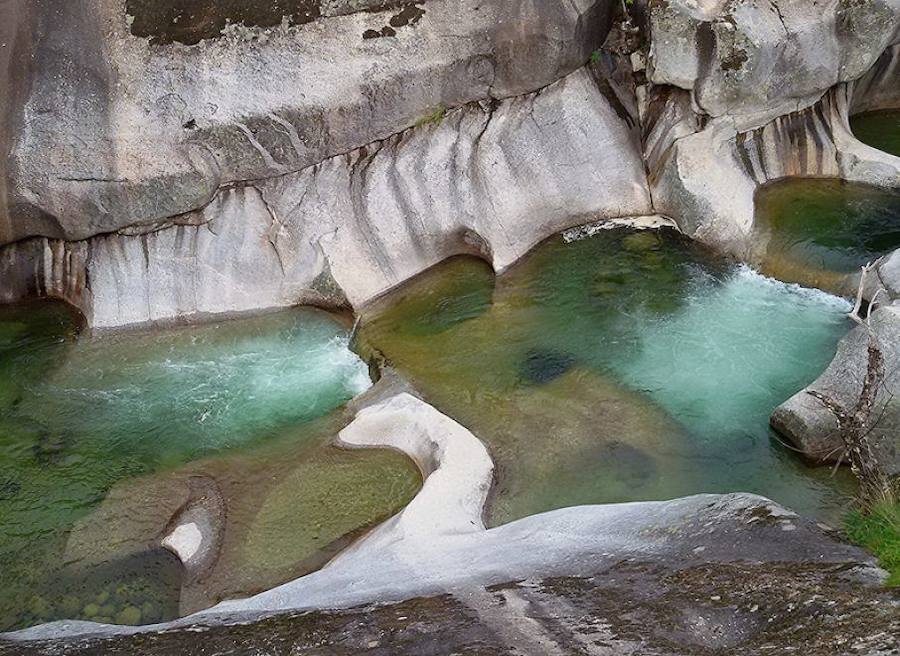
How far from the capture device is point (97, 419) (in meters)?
11.2

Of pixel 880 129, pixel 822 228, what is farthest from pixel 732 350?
pixel 880 129

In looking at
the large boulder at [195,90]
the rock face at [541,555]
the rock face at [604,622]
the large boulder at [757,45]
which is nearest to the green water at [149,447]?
the rock face at [541,555]

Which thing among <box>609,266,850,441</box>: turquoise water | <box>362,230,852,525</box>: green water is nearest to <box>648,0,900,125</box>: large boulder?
<box>362,230,852,525</box>: green water

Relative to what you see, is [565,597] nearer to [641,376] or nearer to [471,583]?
[471,583]

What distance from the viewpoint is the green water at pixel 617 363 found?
9555 millimetres

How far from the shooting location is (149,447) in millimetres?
10812

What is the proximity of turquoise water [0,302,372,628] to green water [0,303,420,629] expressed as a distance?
0.02 metres

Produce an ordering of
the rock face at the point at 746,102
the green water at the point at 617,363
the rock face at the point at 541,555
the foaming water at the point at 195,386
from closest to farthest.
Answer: the rock face at the point at 541,555 → the green water at the point at 617,363 → the foaming water at the point at 195,386 → the rock face at the point at 746,102

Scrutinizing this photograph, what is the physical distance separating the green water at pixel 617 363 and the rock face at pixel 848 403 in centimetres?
29

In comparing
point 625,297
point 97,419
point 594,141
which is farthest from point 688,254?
point 97,419

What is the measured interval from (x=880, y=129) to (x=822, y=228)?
459 centimetres

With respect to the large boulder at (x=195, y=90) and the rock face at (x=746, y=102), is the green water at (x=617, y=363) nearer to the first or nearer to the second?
the rock face at (x=746, y=102)

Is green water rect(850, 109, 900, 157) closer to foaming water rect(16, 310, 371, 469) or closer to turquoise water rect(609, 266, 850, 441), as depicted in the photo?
turquoise water rect(609, 266, 850, 441)

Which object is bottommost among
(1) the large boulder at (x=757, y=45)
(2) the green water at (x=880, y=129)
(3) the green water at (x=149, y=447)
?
(3) the green water at (x=149, y=447)
